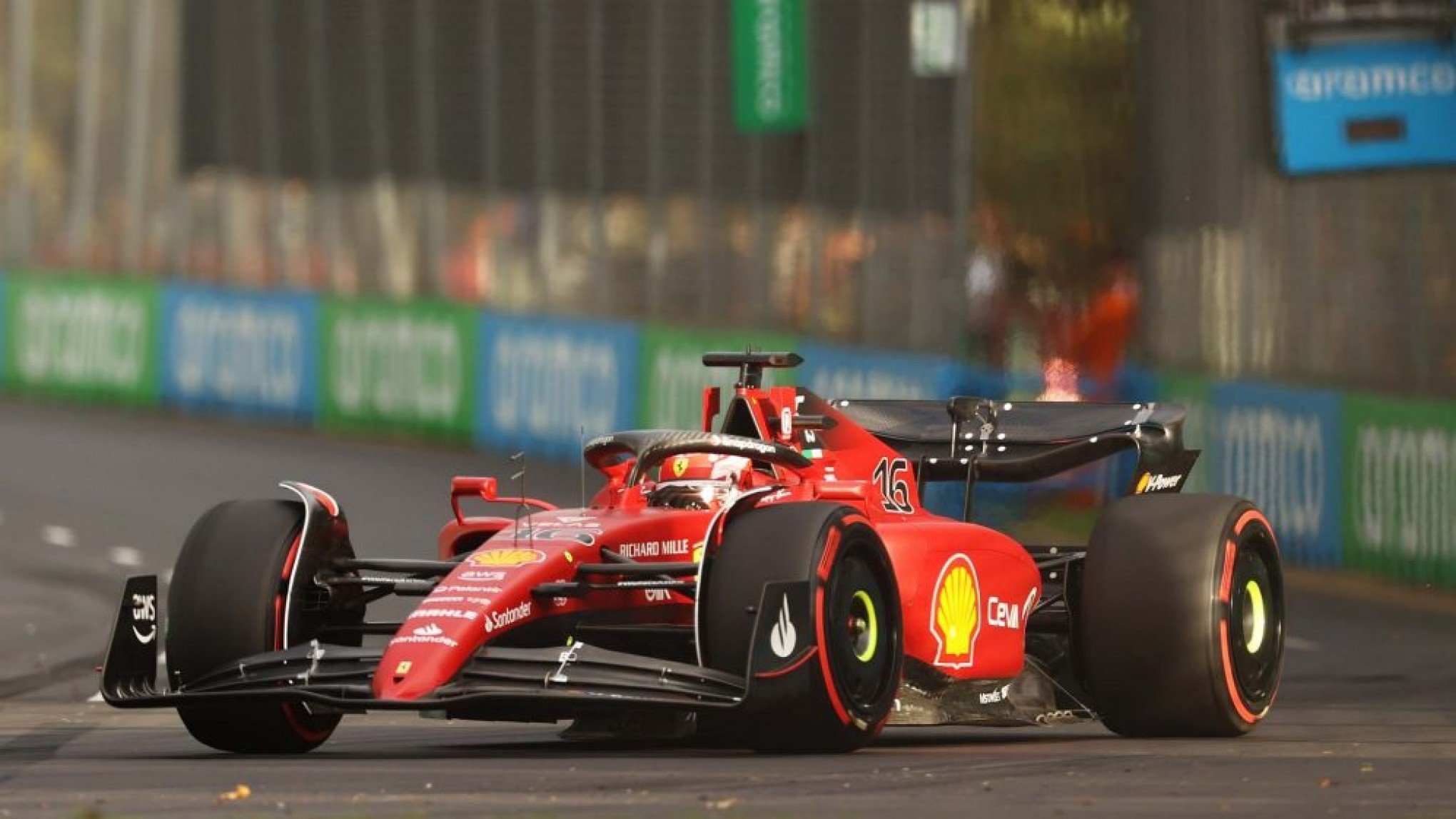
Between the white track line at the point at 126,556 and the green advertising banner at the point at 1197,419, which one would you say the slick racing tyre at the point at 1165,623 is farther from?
the white track line at the point at 126,556

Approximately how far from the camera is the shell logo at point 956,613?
11.9 m

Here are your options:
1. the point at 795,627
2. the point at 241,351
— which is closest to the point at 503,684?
the point at 795,627

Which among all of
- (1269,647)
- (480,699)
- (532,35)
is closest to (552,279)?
(532,35)

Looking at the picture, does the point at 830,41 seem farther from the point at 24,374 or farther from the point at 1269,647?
the point at 1269,647

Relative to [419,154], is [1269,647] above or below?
below

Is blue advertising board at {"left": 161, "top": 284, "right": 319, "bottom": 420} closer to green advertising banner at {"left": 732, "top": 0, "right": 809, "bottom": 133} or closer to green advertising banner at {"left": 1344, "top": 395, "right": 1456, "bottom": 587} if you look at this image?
green advertising banner at {"left": 732, "top": 0, "right": 809, "bottom": 133}

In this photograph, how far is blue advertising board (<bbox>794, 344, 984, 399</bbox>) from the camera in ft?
78.4

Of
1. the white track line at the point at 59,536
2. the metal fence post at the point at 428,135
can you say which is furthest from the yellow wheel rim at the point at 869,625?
the metal fence post at the point at 428,135

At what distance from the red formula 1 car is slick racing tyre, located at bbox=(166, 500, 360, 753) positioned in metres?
0.01

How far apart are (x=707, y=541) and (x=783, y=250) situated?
16.0 meters

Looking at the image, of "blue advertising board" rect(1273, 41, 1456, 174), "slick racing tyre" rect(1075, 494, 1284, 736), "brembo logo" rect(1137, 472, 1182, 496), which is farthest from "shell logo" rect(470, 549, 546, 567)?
"blue advertising board" rect(1273, 41, 1456, 174)

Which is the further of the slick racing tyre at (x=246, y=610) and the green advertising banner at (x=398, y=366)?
the green advertising banner at (x=398, y=366)

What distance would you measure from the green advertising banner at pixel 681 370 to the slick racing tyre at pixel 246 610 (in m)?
13.6

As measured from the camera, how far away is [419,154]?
30656 mm
